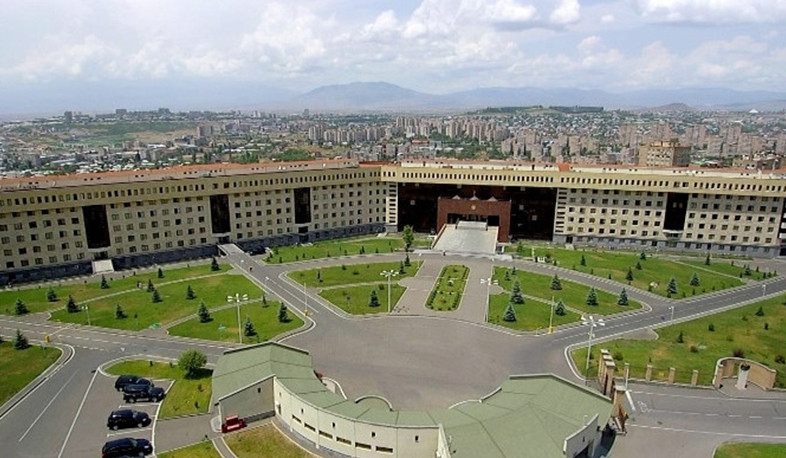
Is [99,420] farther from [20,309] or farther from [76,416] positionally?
[20,309]

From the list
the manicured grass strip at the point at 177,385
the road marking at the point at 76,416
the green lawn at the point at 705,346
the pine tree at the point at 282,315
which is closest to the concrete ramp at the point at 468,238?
the green lawn at the point at 705,346

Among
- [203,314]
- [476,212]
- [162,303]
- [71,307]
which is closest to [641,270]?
[476,212]

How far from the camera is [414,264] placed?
272 ft

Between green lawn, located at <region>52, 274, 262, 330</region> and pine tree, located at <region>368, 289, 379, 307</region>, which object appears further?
pine tree, located at <region>368, 289, 379, 307</region>

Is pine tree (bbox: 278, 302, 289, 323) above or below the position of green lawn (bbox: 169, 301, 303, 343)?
above

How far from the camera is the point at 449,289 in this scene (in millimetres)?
70938

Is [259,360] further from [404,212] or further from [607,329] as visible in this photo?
[404,212]

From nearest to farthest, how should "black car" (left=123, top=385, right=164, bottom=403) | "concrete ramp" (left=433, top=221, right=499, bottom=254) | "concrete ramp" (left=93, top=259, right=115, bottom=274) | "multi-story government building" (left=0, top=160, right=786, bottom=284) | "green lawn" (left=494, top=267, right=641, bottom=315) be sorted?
"black car" (left=123, top=385, right=164, bottom=403)
"green lawn" (left=494, top=267, right=641, bottom=315)
"multi-story government building" (left=0, top=160, right=786, bottom=284)
"concrete ramp" (left=93, top=259, right=115, bottom=274)
"concrete ramp" (left=433, top=221, right=499, bottom=254)

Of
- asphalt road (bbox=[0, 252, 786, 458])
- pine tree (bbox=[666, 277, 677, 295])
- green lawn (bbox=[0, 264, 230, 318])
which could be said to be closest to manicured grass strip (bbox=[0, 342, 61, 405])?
asphalt road (bbox=[0, 252, 786, 458])

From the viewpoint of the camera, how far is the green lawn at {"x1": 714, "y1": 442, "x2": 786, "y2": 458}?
3691 centimetres

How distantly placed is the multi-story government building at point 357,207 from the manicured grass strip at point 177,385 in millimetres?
37188

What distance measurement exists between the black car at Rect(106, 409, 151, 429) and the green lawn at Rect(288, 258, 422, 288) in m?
34.3

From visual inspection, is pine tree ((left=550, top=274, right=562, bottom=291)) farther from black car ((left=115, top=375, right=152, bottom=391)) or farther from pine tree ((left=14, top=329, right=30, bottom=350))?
pine tree ((left=14, top=329, right=30, bottom=350))

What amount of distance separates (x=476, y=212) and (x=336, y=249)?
27082 mm
